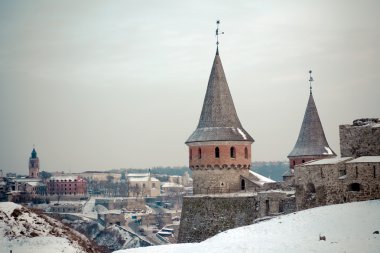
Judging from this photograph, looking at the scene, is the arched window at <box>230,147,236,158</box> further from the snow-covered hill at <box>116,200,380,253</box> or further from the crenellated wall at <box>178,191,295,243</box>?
the snow-covered hill at <box>116,200,380,253</box>

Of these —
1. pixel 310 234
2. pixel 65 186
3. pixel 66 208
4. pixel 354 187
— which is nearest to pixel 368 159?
pixel 354 187

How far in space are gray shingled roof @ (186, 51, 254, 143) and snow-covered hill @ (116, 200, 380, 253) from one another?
1266 cm

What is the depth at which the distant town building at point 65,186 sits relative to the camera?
174625 mm

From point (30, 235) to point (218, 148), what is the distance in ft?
42.4

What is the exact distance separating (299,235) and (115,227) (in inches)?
3256

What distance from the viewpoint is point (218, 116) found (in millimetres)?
38812

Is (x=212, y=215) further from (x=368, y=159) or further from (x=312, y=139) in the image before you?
(x=368, y=159)

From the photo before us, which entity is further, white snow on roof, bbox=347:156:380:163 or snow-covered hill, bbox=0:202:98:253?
snow-covered hill, bbox=0:202:98:253

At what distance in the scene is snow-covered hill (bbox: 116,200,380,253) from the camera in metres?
20.2

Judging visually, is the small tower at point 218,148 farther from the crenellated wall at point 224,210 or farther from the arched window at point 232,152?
the crenellated wall at point 224,210

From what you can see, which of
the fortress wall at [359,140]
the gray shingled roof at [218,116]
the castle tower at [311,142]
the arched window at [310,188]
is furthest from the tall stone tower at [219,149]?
the fortress wall at [359,140]

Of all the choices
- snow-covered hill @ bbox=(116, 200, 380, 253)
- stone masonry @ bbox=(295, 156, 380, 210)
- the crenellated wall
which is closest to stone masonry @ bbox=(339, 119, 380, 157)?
stone masonry @ bbox=(295, 156, 380, 210)

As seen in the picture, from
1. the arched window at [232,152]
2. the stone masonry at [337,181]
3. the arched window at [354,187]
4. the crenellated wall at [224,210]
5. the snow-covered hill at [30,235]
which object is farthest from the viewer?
the arched window at [232,152]

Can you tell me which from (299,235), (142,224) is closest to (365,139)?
(299,235)
